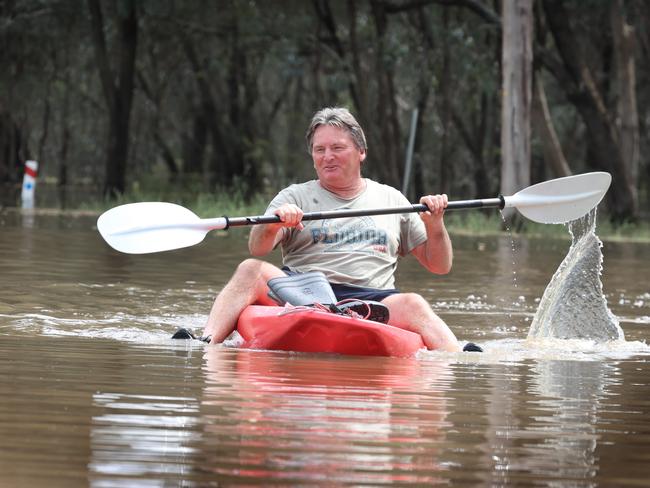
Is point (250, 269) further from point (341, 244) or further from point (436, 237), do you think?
point (436, 237)

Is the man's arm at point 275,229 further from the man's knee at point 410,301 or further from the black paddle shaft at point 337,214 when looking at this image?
the man's knee at point 410,301

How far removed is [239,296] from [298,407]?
8.34ft

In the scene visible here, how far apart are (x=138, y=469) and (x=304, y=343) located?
332 cm

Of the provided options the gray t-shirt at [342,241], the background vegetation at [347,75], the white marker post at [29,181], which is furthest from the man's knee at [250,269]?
the white marker post at [29,181]

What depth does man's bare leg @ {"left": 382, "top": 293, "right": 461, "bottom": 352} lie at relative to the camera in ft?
24.7

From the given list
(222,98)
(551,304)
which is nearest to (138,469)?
(551,304)

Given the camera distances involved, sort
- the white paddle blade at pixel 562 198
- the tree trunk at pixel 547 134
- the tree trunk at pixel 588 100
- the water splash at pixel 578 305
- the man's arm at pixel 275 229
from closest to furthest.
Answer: the man's arm at pixel 275 229
the water splash at pixel 578 305
the white paddle blade at pixel 562 198
the tree trunk at pixel 588 100
the tree trunk at pixel 547 134

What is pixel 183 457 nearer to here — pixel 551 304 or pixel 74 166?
pixel 551 304

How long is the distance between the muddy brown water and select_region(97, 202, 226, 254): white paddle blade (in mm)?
503

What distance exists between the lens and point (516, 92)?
2138cm

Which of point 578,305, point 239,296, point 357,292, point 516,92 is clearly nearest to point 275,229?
point 239,296

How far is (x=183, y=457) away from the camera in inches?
165

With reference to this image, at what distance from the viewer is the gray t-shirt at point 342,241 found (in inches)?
305

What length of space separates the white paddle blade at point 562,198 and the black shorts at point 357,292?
5.61 feet
